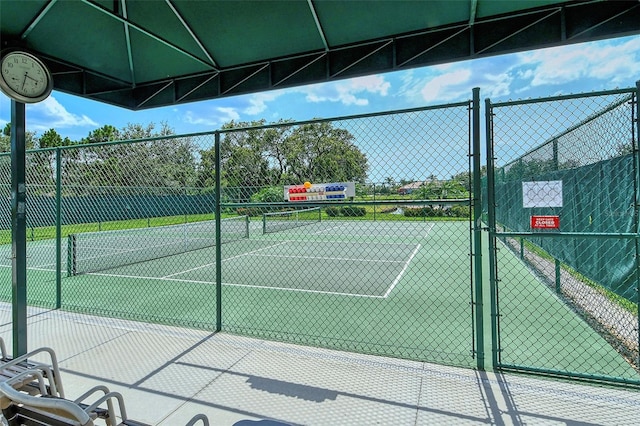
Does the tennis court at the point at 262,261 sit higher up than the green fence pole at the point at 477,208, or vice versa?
the green fence pole at the point at 477,208

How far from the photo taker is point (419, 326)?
16.9 ft

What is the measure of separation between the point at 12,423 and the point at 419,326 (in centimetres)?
453

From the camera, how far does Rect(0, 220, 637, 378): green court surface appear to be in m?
4.38

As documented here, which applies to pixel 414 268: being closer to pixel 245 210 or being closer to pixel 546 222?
pixel 245 210

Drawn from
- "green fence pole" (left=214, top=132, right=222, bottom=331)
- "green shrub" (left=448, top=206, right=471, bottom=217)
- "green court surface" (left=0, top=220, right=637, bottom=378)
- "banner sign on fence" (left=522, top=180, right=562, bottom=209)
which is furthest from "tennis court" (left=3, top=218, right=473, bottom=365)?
"banner sign on fence" (left=522, top=180, right=562, bottom=209)

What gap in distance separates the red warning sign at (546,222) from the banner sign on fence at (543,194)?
5.9 inches

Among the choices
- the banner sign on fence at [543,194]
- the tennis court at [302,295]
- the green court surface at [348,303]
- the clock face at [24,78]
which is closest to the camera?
the clock face at [24,78]

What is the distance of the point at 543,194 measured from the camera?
343 centimetres

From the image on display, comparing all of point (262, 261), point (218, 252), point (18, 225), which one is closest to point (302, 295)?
point (218, 252)

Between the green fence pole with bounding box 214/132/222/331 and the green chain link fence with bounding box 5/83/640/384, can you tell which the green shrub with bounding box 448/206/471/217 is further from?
the green fence pole with bounding box 214/132/222/331

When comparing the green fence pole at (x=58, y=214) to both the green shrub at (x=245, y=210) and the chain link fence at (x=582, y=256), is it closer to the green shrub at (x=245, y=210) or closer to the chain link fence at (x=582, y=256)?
the green shrub at (x=245, y=210)

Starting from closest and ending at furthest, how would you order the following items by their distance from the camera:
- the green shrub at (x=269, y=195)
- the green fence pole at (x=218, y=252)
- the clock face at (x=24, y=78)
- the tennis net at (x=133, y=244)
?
the clock face at (x=24, y=78) → the green shrub at (x=269, y=195) → the green fence pole at (x=218, y=252) → the tennis net at (x=133, y=244)

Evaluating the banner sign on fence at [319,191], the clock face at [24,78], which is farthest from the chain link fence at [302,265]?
the clock face at [24,78]

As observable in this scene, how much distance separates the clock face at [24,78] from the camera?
10.7ft
